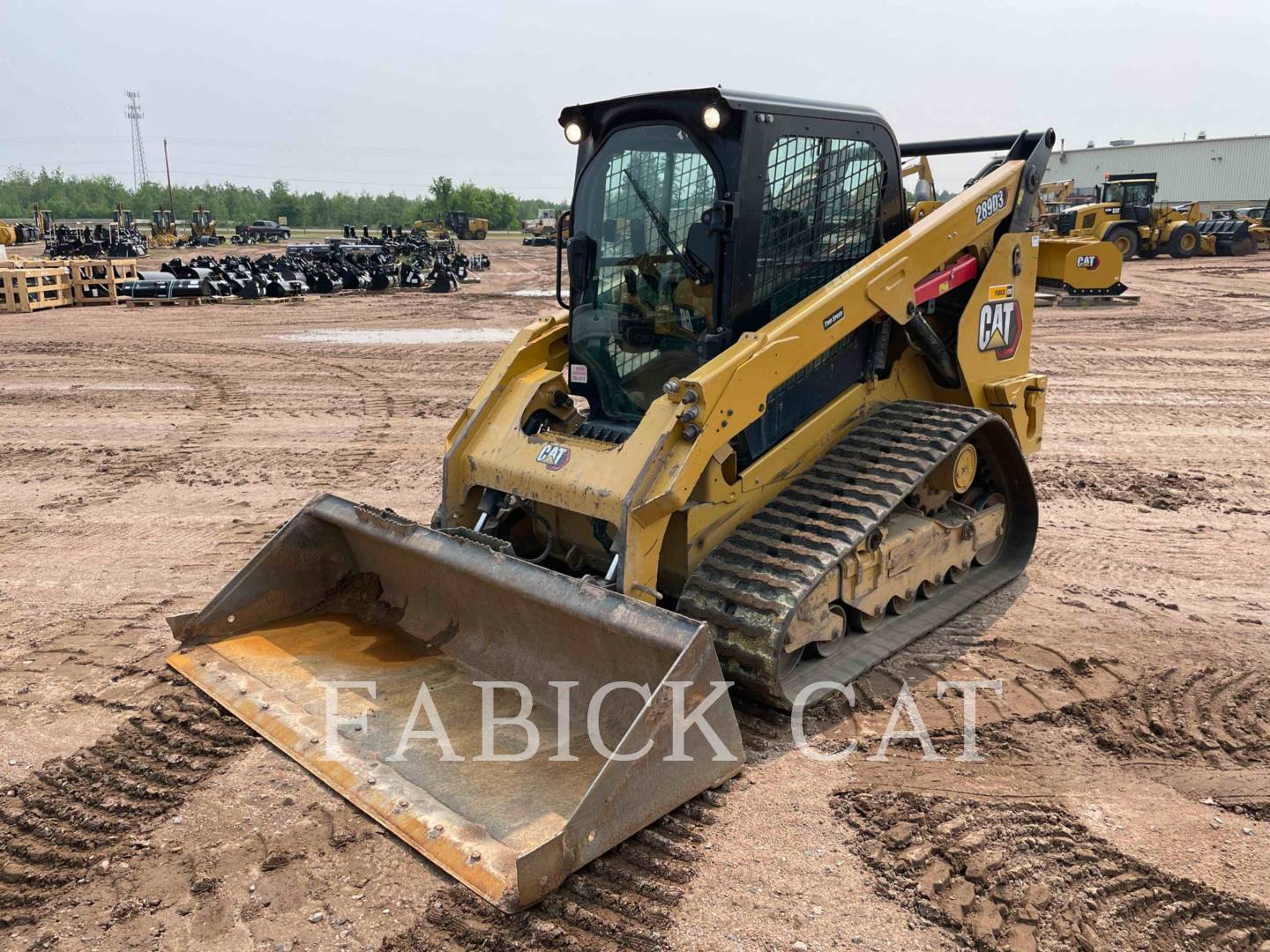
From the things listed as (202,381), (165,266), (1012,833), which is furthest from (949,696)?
(165,266)

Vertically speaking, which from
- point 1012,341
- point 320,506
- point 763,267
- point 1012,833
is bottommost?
point 1012,833

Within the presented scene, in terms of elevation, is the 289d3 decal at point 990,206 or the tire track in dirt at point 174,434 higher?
the 289d3 decal at point 990,206

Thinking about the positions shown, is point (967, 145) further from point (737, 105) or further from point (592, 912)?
point (592, 912)

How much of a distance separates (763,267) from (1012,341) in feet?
6.84

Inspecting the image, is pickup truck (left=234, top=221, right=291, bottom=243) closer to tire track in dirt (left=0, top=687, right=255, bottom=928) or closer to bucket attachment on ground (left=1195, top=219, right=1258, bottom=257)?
bucket attachment on ground (left=1195, top=219, right=1258, bottom=257)

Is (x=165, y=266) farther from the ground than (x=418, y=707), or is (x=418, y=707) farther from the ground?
(x=165, y=266)

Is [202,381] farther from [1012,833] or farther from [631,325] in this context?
[1012,833]

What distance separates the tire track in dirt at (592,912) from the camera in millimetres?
2719

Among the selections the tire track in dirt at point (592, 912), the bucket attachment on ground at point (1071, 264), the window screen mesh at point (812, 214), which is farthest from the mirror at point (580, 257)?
the bucket attachment on ground at point (1071, 264)

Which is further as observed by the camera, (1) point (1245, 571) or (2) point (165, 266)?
(2) point (165, 266)

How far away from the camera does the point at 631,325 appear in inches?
178

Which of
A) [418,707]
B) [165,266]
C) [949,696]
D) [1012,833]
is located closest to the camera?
[1012,833]

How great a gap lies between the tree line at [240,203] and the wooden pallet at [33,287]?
70.5m

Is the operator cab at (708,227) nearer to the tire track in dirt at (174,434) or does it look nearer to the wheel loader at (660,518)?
the wheel loader at (660,518)
